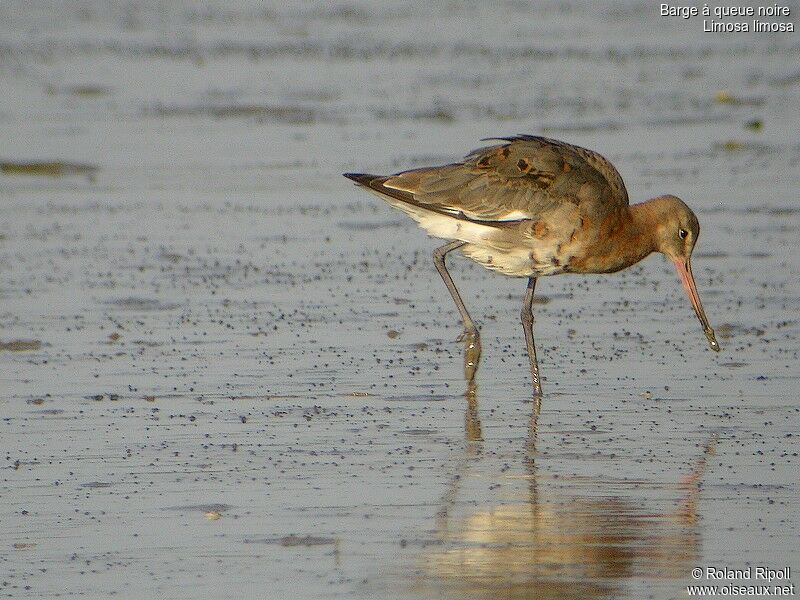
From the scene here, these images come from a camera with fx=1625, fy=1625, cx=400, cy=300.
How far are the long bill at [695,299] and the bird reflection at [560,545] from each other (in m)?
1.88

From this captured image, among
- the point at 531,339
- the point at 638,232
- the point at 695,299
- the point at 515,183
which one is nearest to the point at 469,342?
the point at 531,339

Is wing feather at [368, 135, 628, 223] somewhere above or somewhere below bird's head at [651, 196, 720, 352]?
above

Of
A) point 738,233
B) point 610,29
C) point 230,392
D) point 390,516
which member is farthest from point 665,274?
point 610,29

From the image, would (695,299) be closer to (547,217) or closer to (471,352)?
(547,217)

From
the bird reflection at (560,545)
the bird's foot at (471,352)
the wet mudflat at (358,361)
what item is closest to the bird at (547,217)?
the bird's foot at (471,352)

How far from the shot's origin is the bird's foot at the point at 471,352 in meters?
9.07

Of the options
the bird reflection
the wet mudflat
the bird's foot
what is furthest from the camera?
the bird's foot

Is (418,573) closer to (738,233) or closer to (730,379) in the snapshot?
(730,379)

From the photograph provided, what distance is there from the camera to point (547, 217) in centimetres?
920

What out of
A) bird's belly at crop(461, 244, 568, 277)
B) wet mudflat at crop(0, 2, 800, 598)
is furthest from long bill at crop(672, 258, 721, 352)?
bird's belly at crop(461, 244, 568, 277)

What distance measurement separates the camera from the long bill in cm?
896

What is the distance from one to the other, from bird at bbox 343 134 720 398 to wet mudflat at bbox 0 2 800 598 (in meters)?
0.51

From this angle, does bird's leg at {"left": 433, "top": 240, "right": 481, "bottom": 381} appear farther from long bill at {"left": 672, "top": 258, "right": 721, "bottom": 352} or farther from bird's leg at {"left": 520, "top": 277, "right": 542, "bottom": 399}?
long bill at {"left": 672, "top": 258, "right": 721, "bottom": 352}

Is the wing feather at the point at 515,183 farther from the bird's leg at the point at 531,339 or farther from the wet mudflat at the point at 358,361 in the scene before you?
the wet mudflat at the point at 358,361
